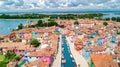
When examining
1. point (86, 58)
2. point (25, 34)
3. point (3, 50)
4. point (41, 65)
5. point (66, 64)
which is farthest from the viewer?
point (25, 34)

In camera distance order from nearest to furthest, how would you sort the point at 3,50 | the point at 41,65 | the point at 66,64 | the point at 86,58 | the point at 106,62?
the point at 106,62 < the point at 41,65 < the point at 66,64 < the point at 86,58 < the point at 3,50

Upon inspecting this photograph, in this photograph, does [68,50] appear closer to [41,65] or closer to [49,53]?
[49,53]

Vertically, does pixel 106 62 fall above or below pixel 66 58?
above

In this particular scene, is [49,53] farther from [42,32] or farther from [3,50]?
[42,32]

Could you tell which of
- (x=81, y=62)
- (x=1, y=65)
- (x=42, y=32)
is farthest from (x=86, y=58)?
(x=42, y=32)

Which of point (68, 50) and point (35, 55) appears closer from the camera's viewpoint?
point (35, 55)

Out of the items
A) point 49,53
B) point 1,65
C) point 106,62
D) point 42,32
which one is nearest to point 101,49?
point 49,53

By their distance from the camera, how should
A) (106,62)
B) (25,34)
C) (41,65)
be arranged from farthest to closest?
1. (25,34)
2. (41,65)
3. (106,62)

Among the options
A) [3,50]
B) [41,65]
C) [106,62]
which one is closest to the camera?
[106,62]

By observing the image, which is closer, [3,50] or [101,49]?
[101,49]
